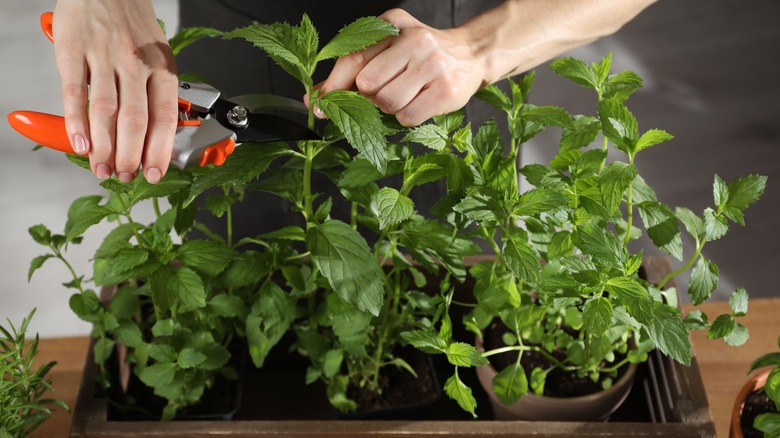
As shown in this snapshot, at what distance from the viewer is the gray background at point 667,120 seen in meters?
2.27

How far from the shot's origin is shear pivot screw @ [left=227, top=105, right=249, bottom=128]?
103 cm

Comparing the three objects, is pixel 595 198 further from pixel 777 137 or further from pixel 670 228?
pixel 777 137

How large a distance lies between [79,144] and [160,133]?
0.27 ft

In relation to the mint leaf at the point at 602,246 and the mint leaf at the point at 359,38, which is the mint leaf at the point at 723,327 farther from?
the mint leaf at the point at 359,38

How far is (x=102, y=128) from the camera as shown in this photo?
957mm

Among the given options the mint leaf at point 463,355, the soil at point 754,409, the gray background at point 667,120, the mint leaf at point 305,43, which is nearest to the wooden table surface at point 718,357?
the soil at point 754,409

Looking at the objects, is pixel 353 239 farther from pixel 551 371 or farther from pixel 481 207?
pixel 551 371

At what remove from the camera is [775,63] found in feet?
9.68

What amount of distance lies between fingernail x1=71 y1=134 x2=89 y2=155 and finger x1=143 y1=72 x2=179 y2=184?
61 mm

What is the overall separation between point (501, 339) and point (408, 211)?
12.9 inches

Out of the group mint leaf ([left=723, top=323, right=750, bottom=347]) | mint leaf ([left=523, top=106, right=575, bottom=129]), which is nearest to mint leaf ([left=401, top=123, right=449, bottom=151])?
mint leaf ([left=523, top=106, right=575, bottom=129])

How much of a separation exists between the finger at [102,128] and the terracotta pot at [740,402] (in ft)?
2.62

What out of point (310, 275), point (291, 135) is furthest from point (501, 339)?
point (291, 135)

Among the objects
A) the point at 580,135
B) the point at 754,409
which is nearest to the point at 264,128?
the point at 580,135
